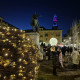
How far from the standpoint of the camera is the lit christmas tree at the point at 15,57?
2.53 meters

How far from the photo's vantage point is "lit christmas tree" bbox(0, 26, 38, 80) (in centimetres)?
253

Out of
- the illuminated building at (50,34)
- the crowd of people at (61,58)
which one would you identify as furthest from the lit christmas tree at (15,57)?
the illuminated building at (50,34)

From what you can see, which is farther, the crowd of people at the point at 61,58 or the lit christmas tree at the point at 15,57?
the crowd of people at the point at 61,58

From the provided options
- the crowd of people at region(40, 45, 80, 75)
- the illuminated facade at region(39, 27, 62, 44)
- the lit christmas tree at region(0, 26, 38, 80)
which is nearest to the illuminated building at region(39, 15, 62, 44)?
the illuminated facade at region(39, 27, 62, 44)

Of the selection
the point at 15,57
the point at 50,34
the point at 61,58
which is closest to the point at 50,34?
the point at 50,34

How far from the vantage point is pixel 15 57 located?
2.67 meters

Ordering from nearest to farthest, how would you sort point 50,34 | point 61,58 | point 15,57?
point 15,57
point 61,58
point 50,34

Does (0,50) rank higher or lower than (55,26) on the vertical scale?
lower

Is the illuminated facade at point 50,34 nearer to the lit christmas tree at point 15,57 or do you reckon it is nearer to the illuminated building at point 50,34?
the illuminated building at point 50,34

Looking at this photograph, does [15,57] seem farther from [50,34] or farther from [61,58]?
[50,34]

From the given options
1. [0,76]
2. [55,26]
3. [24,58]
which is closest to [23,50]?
[24,58]

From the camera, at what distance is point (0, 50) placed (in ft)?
8.21

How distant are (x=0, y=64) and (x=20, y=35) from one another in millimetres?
1053

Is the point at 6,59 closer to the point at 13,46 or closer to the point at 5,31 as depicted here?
the point at 13,46
